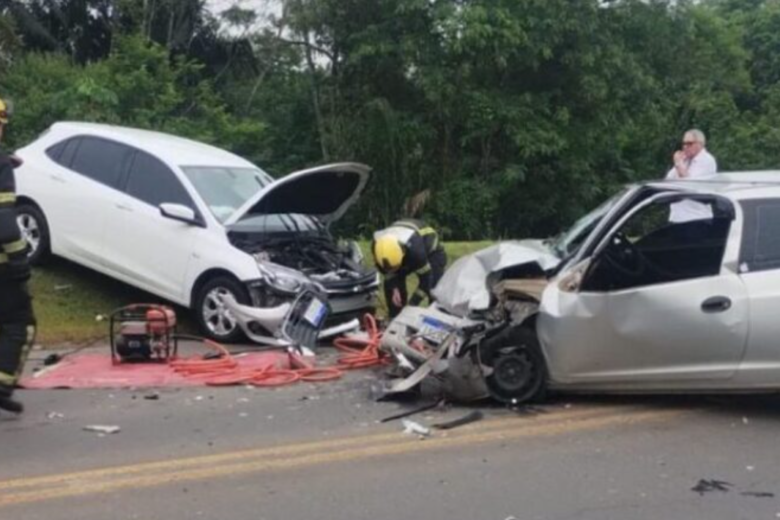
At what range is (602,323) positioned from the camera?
6758 millimetres

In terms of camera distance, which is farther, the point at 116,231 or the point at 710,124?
the point at 710,124

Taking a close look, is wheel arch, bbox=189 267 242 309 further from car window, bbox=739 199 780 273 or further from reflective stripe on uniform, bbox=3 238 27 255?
car window, bbox=739 199 780 273

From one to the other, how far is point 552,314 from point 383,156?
55.1 feet

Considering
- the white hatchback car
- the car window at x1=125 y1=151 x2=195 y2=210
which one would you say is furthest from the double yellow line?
the car window at x1=125 y1=151 x2=195 y2=210

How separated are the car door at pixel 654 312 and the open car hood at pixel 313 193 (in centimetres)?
372

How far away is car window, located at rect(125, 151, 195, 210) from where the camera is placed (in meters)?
10.3

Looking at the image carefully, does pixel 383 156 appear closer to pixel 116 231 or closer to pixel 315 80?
pixel 315 80

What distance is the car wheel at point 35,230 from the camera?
36.3ft

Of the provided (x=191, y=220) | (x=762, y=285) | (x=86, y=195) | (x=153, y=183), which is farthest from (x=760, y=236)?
(x=86, y=195)

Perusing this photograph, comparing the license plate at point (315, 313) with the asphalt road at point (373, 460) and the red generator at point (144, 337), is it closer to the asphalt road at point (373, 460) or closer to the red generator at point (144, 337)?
the red generator at point (144, 337)

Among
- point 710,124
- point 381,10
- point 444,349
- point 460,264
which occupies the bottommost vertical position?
point 444,349

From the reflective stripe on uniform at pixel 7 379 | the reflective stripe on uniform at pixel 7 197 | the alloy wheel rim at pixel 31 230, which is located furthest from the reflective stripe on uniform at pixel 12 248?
the alloy wheel rim at pixel 31 230

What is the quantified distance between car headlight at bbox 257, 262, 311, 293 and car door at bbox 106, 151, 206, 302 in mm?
811

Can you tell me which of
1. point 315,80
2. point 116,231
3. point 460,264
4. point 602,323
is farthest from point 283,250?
point 315,80
